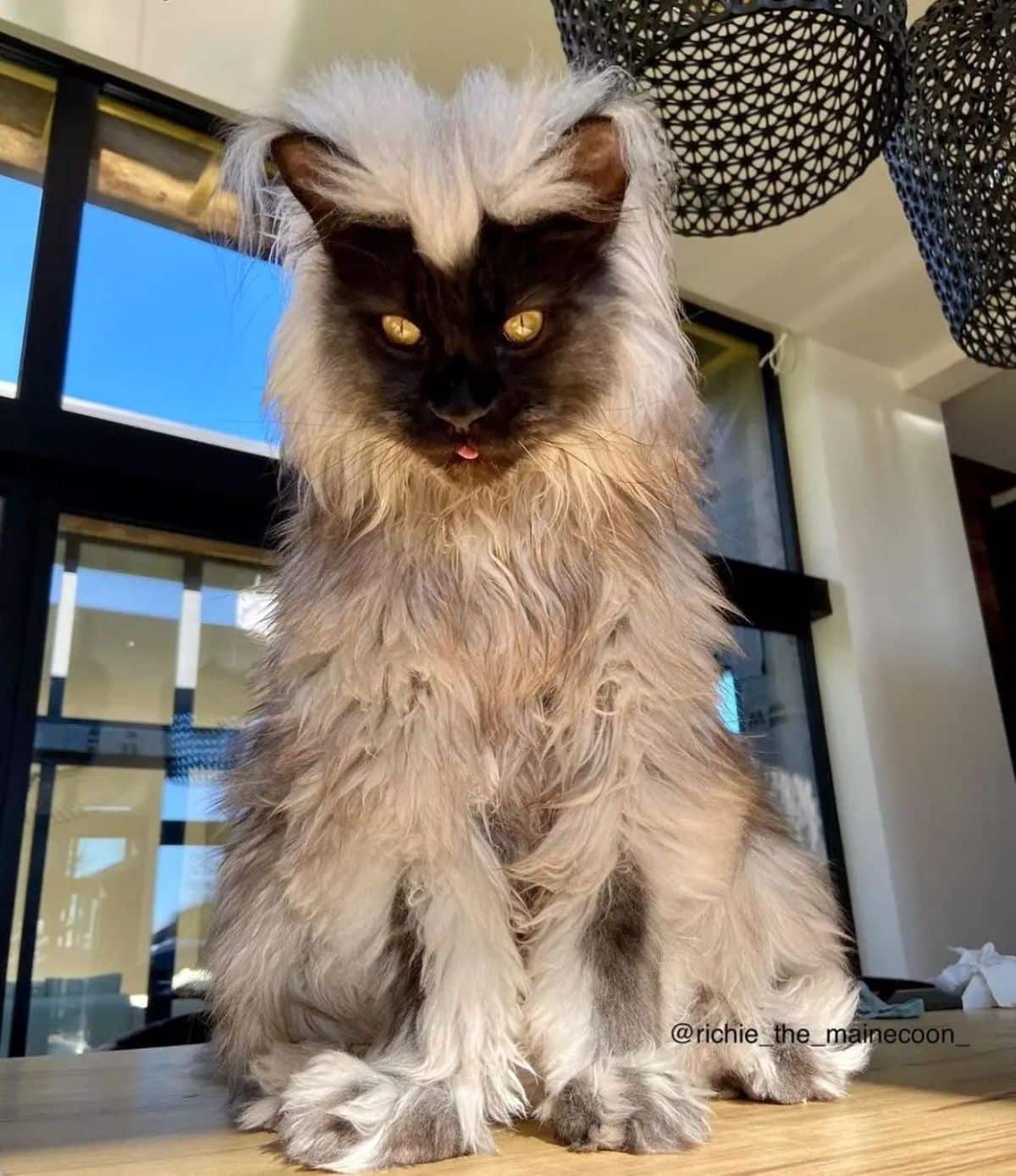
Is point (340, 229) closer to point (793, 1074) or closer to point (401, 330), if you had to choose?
point (401, 330)

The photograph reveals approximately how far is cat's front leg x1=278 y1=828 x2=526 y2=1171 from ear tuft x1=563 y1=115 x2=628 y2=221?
60 centimetres

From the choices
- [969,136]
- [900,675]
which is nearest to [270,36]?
[969,136]

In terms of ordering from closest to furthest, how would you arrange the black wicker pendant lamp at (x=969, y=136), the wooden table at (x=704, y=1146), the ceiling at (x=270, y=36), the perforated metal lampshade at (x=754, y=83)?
the wooden table at (x=704, y=1146), the perforated metal lampshade at (x=754, y=83), the black wicker pendant lamp at (x=969, y=136), the ceiling at (x=270, y=36)

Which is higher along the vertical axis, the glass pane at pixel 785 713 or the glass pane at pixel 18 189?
the glass pane at pixel 18 189

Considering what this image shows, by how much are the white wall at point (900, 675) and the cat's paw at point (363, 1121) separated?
117 inches

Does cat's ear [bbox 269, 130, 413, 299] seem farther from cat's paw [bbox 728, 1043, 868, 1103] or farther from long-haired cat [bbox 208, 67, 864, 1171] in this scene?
cat's paw [bbox 728, 1043, 868, 1103]

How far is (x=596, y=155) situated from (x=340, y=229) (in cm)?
25

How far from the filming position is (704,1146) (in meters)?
0.78

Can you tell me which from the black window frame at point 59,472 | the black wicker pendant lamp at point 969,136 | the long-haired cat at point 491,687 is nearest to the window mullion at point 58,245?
the black window frame at point 59,472

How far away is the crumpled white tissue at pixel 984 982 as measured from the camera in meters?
2.18

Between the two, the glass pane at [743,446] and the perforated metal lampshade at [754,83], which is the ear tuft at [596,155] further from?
the glass pane at [743,446]

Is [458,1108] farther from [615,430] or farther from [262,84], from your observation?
[262,84]

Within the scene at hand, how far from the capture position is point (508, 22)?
2.75 meters

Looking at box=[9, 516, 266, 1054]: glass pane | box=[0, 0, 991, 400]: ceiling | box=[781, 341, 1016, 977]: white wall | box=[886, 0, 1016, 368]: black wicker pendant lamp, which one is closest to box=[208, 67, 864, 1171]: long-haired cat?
box=[886, 0, 1016, 368]: black wicker pendant lamp
